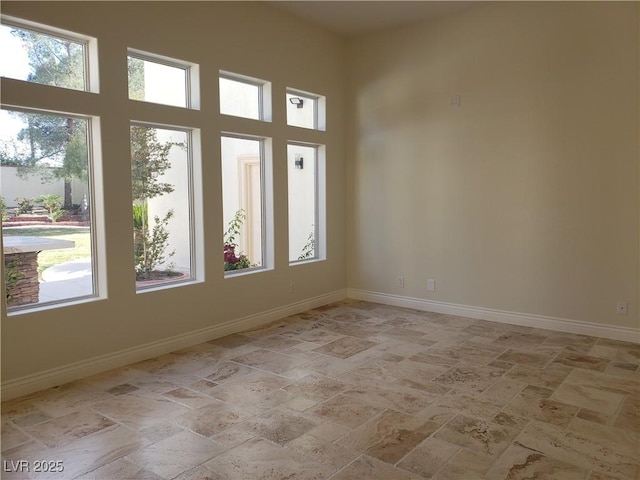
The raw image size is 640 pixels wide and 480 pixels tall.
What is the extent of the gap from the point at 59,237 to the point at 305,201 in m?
2.98

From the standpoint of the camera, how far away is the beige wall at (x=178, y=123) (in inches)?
136

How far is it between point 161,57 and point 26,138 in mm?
1325

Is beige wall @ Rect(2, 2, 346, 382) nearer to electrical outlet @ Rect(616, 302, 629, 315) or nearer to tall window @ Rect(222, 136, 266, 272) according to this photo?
tall window @ Rect(222, 136, 266, 272)

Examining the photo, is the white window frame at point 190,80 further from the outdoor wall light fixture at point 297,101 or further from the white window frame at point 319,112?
the white window frame at point 319,112

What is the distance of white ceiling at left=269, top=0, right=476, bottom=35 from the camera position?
502 centimetres

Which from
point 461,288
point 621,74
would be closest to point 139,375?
point 461,288

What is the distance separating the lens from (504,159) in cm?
507

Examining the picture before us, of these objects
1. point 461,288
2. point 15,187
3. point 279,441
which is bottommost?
point 279,441

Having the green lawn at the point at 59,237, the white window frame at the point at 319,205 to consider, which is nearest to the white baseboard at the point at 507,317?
the white window frame at the point at 319,205

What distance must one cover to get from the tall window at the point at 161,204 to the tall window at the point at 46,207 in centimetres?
42

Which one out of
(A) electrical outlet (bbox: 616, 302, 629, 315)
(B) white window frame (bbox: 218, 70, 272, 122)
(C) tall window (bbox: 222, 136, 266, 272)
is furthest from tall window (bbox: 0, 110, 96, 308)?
(A) electrical outlet (bbox: 616, 302, 629, 315)

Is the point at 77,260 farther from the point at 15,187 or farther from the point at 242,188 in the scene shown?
the point at 242,188

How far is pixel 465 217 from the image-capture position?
5379mm

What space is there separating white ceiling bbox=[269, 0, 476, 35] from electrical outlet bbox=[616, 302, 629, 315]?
3.31 m
